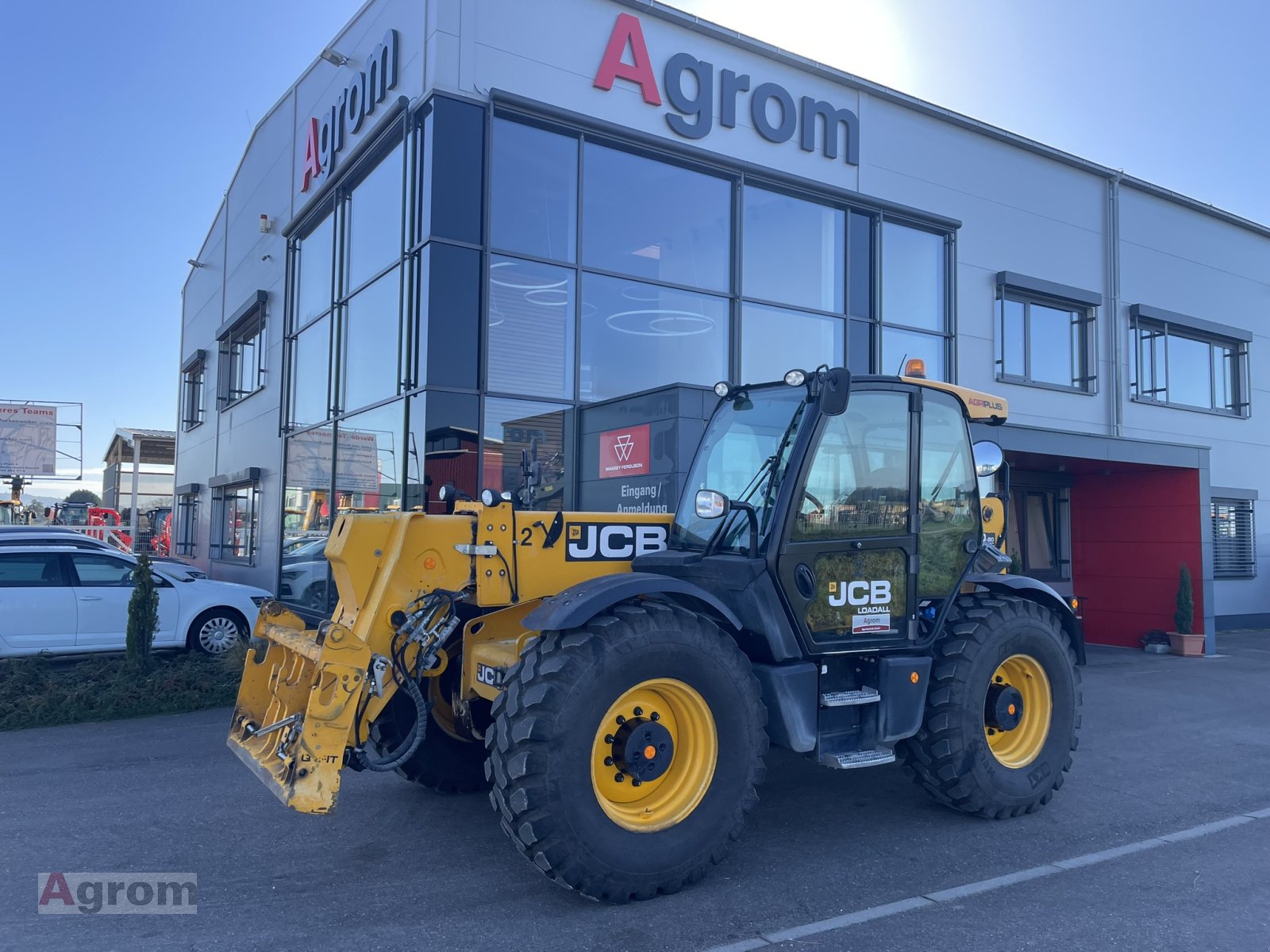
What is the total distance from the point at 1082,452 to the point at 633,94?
25.6 feet

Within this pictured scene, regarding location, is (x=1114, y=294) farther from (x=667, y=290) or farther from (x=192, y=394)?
(x=192, y=394)

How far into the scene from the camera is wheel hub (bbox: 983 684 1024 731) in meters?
5.68

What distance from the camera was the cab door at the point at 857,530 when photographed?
199 inches

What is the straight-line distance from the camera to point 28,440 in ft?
72.7

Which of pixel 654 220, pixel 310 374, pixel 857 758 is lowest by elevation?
pixel 857 758

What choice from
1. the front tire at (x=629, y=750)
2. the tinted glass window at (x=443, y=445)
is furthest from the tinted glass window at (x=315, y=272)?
the front tire at (x=629, y=750)

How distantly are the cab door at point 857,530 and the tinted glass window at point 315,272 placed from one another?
33.5 feet

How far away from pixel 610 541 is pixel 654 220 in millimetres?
7585

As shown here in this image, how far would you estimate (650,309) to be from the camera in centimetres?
1201

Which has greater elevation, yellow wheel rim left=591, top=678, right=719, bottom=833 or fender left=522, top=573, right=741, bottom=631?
fender left=522, top=573, right=741, bottom=631

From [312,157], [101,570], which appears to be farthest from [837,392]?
[312,157]

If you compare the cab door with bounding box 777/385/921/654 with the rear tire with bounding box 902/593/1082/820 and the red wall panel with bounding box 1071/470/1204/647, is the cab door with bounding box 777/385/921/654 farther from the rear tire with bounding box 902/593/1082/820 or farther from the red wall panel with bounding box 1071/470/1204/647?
the red wall panel with bounding box 1071/470/1204/647

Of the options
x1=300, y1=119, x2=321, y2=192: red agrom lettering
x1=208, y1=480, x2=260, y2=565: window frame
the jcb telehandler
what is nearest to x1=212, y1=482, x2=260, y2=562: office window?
x1=208, y1=480, x2=260, y2=565: window frame

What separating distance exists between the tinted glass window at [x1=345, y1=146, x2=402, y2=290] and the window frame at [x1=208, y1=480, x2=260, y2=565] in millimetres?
5249
